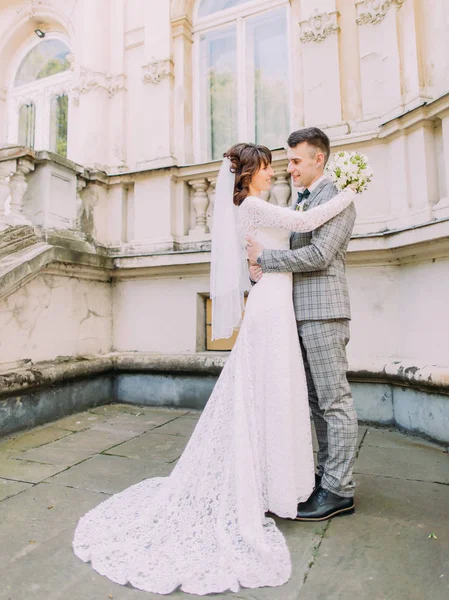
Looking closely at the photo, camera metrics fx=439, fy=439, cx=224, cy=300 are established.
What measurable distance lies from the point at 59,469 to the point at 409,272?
10.0 feet

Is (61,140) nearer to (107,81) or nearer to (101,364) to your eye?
(107,81)

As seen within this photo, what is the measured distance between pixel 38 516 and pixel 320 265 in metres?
1.87

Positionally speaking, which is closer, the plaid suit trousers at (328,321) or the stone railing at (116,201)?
the plaid suit trousers at (328,321)

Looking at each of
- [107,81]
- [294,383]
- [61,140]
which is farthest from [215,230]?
[61,140]

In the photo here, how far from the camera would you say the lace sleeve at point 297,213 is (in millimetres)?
2135

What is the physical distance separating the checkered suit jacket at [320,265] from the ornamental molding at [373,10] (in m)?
2.79

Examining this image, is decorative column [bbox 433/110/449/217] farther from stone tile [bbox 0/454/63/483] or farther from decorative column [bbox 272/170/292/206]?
stone tile [bbox 0/454/63/483]

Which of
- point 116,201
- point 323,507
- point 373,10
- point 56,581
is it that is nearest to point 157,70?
point 116,201

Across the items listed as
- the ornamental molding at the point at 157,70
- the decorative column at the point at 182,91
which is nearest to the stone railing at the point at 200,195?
the decorative column at the point at 182,91

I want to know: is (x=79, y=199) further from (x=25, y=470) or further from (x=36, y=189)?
(x=25, y=470)

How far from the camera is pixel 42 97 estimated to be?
6.76 m

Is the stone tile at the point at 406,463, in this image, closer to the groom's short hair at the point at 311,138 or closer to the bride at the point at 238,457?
the bride at the point at 238,457

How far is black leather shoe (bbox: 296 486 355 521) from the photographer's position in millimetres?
2096

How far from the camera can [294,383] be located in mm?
2150
